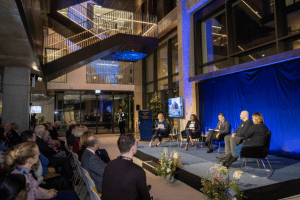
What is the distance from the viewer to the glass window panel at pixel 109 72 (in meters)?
14.2

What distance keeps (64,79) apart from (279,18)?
475 inches

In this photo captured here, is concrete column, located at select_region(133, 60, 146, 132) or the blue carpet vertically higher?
concrete column, located at select_region(133, 60, 146, 132)

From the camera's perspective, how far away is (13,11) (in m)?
3.50

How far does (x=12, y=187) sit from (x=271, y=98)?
6.22m

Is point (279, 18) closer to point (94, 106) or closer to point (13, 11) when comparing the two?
point (13, 11)

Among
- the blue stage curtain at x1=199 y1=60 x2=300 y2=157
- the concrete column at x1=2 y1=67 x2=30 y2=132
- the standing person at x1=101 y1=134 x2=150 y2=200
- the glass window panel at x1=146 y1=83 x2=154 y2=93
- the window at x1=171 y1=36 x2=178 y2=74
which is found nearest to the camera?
the standing person at x1=101 y1=134 x2=150 y2=200

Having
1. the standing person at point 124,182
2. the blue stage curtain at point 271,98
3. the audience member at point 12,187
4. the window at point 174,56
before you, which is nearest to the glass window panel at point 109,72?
the window at point 174,56

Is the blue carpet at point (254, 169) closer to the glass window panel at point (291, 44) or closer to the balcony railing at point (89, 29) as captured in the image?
the glass window panel at point (291, 44)

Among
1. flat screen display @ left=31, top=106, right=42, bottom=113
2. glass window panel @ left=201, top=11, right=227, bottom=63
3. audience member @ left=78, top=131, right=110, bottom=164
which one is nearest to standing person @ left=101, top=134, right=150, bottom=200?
audience member @ left=78, top=131, right=110, bottom=164

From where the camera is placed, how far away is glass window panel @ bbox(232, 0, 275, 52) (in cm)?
596

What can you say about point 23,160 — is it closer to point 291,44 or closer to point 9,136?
point 9,136

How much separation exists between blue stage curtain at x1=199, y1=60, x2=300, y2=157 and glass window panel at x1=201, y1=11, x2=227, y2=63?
104 centimetres

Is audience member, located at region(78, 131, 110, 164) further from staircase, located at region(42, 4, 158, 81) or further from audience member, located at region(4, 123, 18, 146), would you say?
staircase, located at region(42, 4, 158, 81)

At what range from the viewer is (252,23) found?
21.3ft
